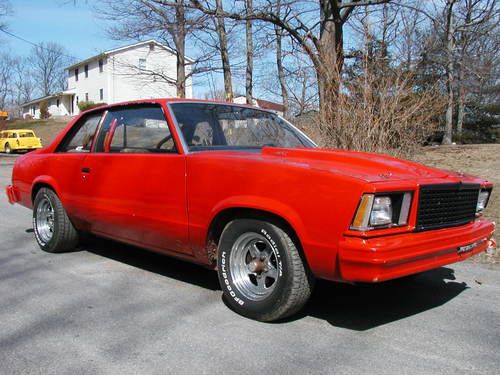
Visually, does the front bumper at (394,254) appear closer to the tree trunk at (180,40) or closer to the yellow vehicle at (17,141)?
the tree trunk at (180,40)

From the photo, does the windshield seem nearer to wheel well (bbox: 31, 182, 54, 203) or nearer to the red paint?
the red paint

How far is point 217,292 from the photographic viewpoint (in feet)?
14.7

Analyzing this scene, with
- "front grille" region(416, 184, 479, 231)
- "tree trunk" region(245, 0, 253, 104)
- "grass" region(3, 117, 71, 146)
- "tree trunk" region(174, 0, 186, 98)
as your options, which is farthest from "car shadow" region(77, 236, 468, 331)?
"grass" region(3, 117, 71, 146)

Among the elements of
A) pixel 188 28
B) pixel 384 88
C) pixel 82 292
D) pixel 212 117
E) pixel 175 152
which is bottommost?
pixel 82 292

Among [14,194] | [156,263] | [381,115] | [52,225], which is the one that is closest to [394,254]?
[156,263]

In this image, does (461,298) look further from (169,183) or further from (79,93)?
(79,93)

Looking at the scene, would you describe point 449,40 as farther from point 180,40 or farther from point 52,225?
point 52,225

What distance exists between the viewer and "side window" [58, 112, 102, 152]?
5.37 metres

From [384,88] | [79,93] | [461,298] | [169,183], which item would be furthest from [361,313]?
[79,93]

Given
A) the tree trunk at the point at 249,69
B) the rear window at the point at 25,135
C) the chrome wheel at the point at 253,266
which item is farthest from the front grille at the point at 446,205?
the rear window at the point at 25,135

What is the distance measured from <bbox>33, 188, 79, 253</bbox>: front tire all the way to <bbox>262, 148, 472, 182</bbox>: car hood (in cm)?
262

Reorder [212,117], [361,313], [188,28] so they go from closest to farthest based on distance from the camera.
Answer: [361,313]
[212,117]
[188,28]

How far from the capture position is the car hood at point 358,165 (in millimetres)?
3420

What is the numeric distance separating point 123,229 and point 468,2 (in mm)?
31803
